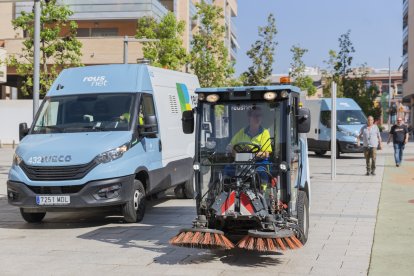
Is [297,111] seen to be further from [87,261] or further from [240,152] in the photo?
[87,261]

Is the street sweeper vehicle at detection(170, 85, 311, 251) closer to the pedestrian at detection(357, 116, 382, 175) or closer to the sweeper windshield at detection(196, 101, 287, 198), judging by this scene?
the sweeper windshield at detection(196, 101, 287, 198)

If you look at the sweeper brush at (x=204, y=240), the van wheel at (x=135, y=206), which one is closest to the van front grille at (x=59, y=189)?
the van wheel at (x=135, y=206)

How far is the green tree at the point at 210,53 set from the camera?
127ft

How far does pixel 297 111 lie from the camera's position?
7852 millimetres

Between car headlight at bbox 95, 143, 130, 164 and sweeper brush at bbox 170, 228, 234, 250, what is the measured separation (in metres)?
2.73

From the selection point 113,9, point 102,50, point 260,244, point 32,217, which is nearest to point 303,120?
point 260,244

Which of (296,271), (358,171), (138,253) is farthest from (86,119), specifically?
(358,171)

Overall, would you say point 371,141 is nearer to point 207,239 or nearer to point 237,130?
point 237,130

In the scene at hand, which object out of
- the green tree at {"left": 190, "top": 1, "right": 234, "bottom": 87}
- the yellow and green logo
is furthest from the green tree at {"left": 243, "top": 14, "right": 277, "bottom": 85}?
the yellow and green logo

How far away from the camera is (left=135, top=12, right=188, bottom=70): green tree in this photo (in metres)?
32.2

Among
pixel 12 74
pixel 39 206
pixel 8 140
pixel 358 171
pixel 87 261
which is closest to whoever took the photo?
pixel 87 261

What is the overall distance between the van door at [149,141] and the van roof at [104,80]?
0.21 meters

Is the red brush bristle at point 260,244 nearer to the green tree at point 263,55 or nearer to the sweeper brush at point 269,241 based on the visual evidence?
the sweeper brush at point 269,241

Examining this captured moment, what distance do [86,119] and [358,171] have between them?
1235cm
